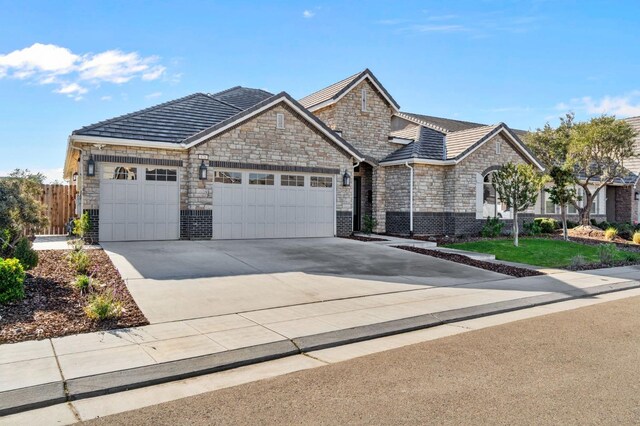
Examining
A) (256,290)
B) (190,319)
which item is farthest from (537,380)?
(256,290)

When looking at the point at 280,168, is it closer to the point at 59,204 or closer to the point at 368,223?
the point at 368,223

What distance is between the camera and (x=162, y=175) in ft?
54.8

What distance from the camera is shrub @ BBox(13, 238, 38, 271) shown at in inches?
384

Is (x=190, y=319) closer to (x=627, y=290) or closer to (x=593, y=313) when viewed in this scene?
(x=593, y=313)

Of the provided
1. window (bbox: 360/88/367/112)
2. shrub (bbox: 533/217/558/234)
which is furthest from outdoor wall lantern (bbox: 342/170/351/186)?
shrub (bbox: 533/217/558/234)

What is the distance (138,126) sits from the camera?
16672mm

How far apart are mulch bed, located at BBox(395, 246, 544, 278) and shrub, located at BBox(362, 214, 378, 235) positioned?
19.2 ft

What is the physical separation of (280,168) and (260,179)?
87 cm

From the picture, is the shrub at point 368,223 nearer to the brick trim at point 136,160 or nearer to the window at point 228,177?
the window at point 228,177

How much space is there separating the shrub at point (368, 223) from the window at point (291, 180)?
5.13m

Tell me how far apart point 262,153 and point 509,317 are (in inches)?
456

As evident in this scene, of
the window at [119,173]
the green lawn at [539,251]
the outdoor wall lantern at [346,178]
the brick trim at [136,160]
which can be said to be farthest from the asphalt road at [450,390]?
the outdoor wall lantern at [346,178]

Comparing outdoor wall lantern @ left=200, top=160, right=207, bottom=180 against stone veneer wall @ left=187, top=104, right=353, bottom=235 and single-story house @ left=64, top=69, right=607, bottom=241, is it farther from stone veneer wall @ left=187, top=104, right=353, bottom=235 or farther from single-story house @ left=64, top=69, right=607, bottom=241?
stone veneer wall @ left=187, top=104, right=353, bottom=235

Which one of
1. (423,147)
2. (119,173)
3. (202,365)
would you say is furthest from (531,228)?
(202,365)
